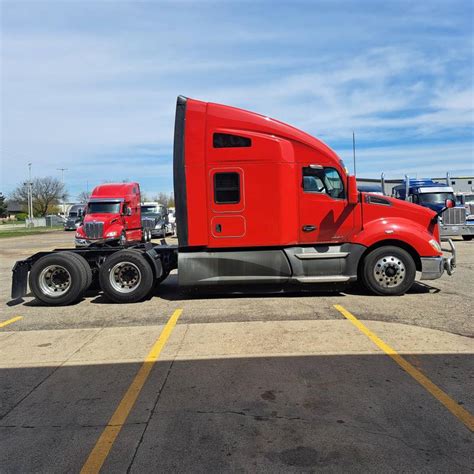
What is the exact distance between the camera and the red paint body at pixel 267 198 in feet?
26.5

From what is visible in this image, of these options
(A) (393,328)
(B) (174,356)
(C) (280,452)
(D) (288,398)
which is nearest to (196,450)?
(C) (280,452)

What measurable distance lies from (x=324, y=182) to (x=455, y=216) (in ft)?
47.5

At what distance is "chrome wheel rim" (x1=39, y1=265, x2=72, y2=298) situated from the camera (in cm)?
833

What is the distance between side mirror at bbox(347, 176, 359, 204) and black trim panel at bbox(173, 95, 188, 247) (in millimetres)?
3042

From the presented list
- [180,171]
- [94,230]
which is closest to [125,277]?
[180,171]

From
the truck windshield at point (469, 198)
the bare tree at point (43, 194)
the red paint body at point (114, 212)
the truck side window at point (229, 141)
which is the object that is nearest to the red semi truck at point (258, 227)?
the truck side window at point (229, 141)

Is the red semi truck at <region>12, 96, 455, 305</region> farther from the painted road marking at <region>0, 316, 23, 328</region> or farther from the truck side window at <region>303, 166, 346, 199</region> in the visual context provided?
the painted road marking at <region>0, 316, 23, 328</region>

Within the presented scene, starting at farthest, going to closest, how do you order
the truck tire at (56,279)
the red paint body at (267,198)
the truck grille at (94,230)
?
the truck grille at (94,230), the truck tire at (56,279), the red paint body at (267,198)

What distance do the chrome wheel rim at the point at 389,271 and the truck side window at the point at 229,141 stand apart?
330 centimetres

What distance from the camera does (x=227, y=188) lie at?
816 cm

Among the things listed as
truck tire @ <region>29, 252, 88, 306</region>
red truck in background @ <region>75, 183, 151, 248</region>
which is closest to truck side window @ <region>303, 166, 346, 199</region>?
truck tire @ <region>29, 252, 88, 306</region>

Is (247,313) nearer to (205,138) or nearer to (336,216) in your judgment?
(336,216)

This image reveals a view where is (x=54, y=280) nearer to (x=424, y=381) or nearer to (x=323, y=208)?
(x=323, y=208)

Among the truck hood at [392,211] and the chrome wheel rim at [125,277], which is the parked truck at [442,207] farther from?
the chrome wheel rim at [125,277]
